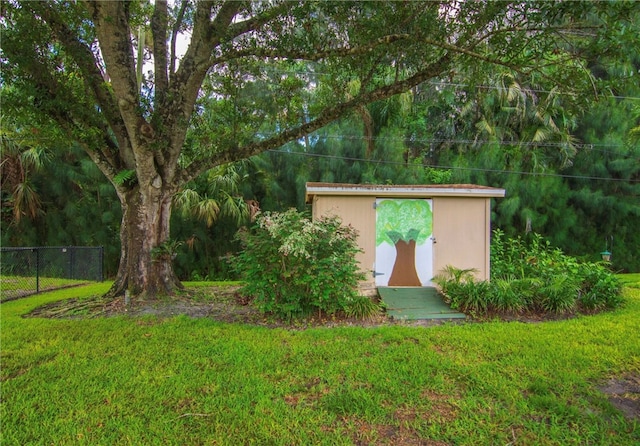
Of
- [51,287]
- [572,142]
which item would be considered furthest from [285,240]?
[572,142]

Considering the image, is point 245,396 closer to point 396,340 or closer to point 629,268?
point 396,340

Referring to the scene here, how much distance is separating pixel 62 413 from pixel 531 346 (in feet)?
14.4

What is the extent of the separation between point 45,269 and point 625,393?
34.1ft

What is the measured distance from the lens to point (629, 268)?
12.3 meters

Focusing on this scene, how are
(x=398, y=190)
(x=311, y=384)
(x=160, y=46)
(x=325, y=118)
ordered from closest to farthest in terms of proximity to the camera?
(x=311, y=384) → (x=325, y=118) → (x=160, y=46) → (x=398, y=190)

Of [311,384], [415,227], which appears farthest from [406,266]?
[311,384]

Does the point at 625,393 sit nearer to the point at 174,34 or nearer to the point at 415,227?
the point at 415,227

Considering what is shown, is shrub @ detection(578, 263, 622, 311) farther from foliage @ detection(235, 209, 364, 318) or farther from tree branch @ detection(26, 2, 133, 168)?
tree branch @ detection(26, 2, 133, 168)

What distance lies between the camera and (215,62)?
5.59 metres

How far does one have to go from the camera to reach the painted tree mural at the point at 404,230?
6.89m

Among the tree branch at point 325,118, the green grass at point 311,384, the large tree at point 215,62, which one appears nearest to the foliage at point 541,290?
→ the green grass at point 311,384

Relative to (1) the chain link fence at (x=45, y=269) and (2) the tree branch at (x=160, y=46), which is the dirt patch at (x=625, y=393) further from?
(1) the chain link fence at (x=45, y=269)

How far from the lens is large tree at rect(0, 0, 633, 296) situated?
14.9 feet

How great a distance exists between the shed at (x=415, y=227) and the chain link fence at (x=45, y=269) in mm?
5554
